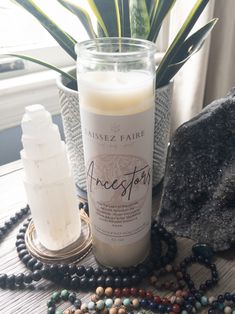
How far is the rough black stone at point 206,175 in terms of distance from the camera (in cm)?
33

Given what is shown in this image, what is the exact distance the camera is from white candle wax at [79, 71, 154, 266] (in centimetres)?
26

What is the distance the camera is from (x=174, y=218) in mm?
358

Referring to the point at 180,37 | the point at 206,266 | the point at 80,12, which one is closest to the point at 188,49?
the point at 180,37

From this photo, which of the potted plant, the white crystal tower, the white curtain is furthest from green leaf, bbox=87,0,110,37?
the white curtain

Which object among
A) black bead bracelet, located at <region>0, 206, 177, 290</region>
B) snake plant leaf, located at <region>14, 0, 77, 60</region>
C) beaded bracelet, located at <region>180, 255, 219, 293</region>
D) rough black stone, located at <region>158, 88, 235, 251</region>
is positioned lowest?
beaded bracelet, located at <region>180, 255, 219, 293</region>

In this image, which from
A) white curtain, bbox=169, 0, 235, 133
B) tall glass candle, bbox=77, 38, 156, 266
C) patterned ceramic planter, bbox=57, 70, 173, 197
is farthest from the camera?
white curtain, bbox=169, 0, 235, 133

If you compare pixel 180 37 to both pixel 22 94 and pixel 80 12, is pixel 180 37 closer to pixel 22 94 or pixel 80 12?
pixel 80 12

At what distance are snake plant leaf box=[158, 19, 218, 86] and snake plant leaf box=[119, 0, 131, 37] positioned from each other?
6cm

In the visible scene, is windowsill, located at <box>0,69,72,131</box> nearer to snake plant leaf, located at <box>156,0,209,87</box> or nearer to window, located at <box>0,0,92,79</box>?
window, located at <box>0,0,92,79</box>

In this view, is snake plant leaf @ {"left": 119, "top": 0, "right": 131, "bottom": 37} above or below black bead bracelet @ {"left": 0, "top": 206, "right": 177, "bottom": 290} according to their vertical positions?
above

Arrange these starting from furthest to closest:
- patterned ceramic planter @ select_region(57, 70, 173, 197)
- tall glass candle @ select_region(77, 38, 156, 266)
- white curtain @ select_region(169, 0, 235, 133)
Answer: white curtain @ select_region(169, 0, 235, 133) → patterned ceramic planter @ select_region(57, 70, 173, 197) → tall glass candle @ select_region(77, 38, 156, 266)

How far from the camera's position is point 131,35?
357 mm

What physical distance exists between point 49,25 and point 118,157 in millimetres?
166

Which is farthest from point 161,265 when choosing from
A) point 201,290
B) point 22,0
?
point 22,0
